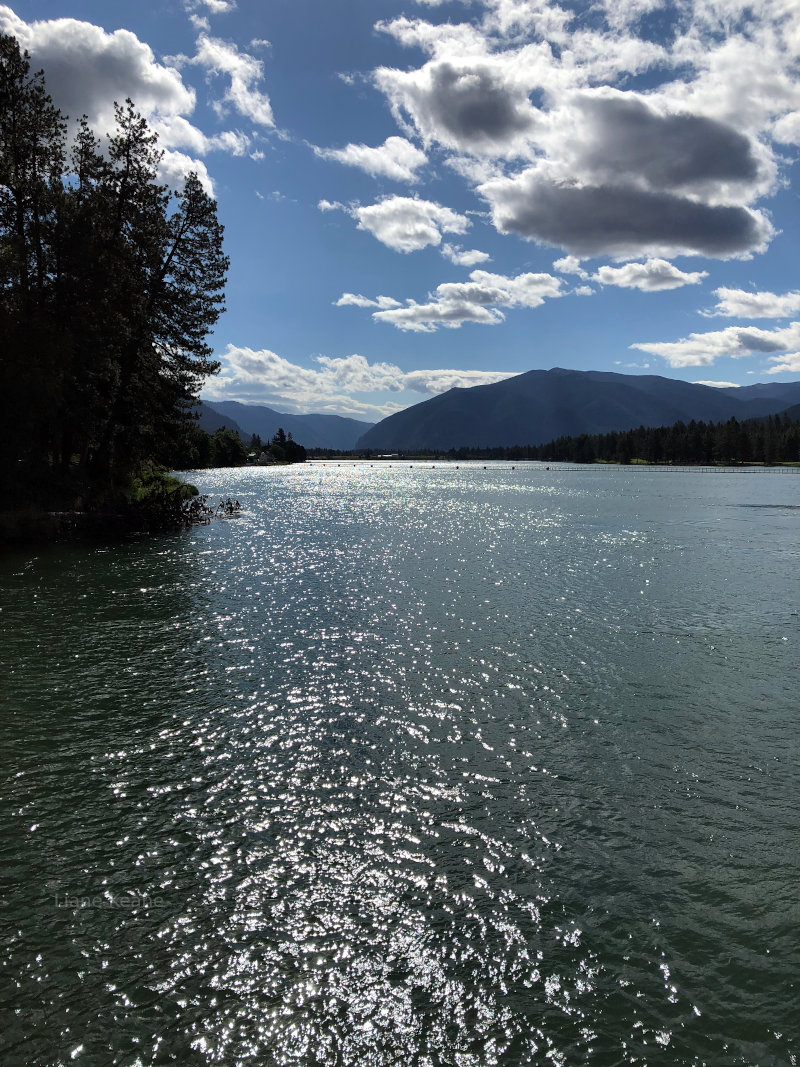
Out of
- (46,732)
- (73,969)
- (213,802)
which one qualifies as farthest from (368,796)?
(46,732)

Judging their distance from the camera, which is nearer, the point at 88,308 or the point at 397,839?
the point at 397,839

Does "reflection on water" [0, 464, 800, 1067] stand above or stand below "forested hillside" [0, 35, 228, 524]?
below

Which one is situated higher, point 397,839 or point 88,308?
point 88,308

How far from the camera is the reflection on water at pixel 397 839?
24.1 feet

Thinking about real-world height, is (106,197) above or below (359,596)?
above

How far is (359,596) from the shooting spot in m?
31.4

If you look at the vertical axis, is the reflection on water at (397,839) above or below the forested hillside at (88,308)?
below

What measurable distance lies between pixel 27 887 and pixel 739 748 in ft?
50.1

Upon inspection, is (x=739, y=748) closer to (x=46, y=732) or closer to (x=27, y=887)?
(x=27, y=887)

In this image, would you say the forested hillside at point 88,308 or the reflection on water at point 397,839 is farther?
the forested hillside at point 88,308

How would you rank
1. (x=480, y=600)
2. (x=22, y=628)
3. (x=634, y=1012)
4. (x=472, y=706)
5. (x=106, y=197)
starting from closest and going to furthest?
(x=634, y=1012) < (x=472, y=706) < (x=22, y=628) < (x=480, y=600) < (x=106, y=197)

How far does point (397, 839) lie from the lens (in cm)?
1091

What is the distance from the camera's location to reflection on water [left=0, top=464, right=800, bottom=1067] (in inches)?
289

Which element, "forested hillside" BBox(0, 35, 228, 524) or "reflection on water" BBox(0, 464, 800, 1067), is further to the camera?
"forested hillside" BBox(0, 35, 228, 524)
